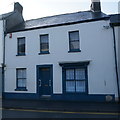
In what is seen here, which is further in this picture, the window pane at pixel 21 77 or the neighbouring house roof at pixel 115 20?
the window pane at pixel 21 77

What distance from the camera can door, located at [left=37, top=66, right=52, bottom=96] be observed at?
46.8ft

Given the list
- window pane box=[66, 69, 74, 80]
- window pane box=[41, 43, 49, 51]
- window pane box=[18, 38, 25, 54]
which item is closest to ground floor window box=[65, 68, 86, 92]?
window pane box=[66, 69, 74, 80]

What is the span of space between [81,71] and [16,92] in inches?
252

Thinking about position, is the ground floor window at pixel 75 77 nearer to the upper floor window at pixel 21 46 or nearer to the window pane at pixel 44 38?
the window pane at pixel 44 38

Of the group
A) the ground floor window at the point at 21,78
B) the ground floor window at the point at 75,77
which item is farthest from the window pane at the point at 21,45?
the ground floor window at the point at 75,77

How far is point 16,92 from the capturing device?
15281 millimetres

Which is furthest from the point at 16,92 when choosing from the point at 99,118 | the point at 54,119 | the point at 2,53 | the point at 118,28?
the point at 118,28

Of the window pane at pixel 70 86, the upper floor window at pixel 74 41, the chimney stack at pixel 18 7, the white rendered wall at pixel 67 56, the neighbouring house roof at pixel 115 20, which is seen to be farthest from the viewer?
the chimney stack at pixel 18 7

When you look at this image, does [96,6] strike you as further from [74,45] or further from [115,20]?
[74,45]

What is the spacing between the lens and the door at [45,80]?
14258 millimetres

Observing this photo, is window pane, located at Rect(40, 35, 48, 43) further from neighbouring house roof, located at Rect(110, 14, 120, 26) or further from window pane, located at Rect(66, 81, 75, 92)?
neighbouring house roof, located at Rect(110, 14, 120, 26)

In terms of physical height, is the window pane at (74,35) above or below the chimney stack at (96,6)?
below

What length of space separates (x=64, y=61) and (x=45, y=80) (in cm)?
247

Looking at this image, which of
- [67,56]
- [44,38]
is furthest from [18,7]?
[67,56]
